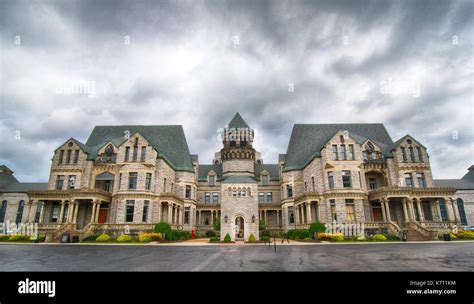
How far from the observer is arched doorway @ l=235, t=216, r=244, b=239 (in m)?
30.6

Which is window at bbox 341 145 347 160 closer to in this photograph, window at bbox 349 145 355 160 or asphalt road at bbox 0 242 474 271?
window at bbox 349 145 355 160

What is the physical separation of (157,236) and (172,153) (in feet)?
53.9

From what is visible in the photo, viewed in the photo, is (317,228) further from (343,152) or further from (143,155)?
(143,155)

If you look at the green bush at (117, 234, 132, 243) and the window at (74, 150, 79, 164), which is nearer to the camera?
the green bush at (117, 234, 132, 243)

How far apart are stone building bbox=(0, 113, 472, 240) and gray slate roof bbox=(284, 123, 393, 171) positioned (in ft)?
0.70

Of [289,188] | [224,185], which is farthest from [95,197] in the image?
[289,188]

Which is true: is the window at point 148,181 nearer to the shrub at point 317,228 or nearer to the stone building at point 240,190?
the stone building at point 240,190

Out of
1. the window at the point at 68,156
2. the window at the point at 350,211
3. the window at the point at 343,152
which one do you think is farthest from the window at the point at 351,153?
the window at the point at 68,156

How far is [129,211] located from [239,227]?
48.0 ft

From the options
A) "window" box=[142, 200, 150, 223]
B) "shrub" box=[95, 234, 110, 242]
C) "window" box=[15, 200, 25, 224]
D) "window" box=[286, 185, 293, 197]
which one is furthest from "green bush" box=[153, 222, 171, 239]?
"window" box=[15, 200, 25, 224]

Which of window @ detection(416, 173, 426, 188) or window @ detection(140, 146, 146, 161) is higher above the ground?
window @ detection(140, 146, 146, 161)

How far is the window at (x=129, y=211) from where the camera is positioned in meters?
31.5
